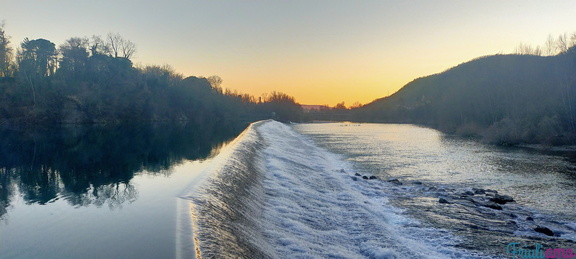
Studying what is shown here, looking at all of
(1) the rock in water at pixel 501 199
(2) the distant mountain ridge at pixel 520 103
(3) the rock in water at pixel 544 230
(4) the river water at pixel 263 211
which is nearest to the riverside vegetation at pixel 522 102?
(2) the distant mountain ridge at pixel 520 103

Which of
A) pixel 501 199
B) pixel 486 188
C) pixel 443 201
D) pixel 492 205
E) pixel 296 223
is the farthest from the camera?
pixel 486 188

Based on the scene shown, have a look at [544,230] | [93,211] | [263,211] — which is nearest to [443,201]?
[544,230]

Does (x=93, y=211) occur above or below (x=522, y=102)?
below

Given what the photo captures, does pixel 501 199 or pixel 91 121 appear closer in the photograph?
pixel 501 199

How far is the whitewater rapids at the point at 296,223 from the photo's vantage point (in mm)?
5242

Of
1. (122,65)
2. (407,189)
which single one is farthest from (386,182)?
(122,65)

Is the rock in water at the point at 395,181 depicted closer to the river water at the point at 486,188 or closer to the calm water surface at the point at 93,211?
the river water at the point at 486,188

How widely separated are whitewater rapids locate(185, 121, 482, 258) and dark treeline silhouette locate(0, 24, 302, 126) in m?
52.0

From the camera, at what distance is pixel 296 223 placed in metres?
6.87

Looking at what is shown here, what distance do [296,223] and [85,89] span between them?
6529 cm

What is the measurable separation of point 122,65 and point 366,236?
253ft

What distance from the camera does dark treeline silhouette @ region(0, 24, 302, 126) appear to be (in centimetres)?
4925

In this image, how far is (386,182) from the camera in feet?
43.1

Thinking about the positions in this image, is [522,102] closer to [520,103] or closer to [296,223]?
[520,103]
